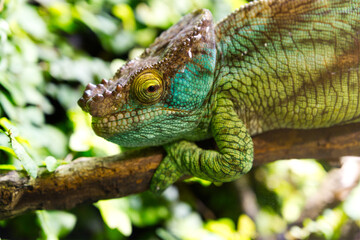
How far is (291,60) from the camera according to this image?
54.0 inches

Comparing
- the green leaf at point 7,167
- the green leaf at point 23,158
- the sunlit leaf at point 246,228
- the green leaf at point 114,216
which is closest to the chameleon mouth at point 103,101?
the green leaf at point 23,158

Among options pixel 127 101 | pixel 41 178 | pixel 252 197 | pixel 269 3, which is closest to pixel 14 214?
pixel 41 178

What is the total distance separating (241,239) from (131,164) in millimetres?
1152

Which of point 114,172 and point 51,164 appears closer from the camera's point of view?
point 51,164

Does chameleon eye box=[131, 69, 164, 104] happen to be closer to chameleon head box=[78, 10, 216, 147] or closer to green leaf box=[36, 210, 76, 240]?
chameleon head box=[78, 10, 216, 147]

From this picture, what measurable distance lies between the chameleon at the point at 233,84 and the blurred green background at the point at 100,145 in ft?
1.45

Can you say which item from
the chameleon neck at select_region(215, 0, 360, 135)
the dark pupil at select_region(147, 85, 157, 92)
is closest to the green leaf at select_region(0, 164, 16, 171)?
the dark pupil at select_region(147, 85, 157, 92)

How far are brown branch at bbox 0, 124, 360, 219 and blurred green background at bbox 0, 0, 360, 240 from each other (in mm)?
89

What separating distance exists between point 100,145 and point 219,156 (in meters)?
0.77

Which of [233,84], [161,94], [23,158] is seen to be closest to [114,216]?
[23,158]

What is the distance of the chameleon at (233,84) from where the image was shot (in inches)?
50.1

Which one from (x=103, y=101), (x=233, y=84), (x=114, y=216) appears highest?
(x=233, y=84)

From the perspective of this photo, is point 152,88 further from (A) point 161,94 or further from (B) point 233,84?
(B) point 233,84

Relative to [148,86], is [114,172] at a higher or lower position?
lower
